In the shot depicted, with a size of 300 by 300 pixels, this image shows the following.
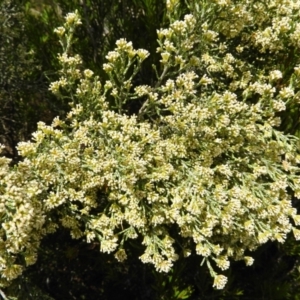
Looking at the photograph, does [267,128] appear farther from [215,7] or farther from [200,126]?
[215,7]

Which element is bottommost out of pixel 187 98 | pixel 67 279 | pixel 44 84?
pixel 67 279

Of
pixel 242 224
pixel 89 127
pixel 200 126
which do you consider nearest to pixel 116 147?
pixel 89 127

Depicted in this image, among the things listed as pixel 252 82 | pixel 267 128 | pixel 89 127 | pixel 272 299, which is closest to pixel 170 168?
pixel 89 127

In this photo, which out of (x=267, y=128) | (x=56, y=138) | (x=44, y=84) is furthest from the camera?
(x=44, y=84)

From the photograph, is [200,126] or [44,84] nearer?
[200,126]

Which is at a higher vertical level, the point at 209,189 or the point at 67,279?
the point at 209,189

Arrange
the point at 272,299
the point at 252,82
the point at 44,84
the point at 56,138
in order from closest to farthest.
→ the point at 56,138, the point at 252,82, the point at 272,299, the point at 44,84
